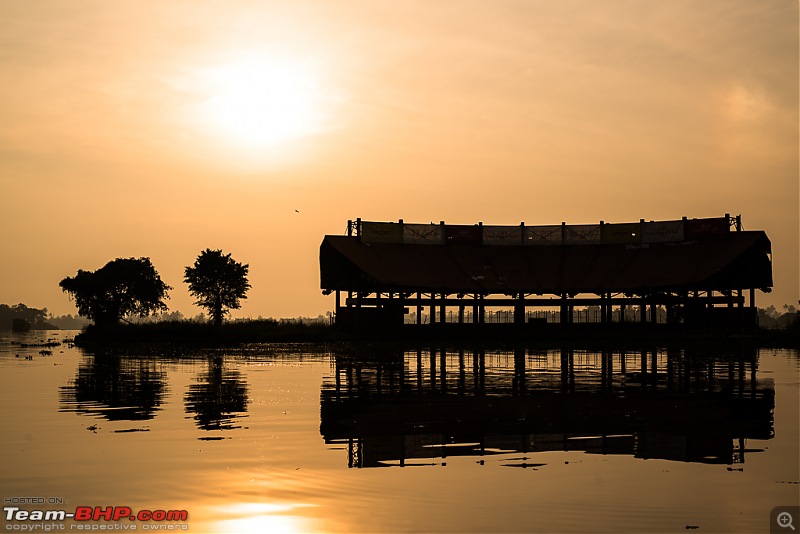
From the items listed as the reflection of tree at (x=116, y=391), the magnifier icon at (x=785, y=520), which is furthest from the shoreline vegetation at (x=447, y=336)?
the magnifier icon at (x=785, y=520)

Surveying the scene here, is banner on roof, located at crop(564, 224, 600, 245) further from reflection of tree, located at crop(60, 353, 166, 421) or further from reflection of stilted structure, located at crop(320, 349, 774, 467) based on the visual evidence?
reflection of tree, located at crop(60, 353, 166, 421)

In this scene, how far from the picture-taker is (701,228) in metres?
79.1

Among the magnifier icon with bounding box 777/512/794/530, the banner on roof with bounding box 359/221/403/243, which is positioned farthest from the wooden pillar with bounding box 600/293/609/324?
the magnifier icon with bounding box 777/512/794/530

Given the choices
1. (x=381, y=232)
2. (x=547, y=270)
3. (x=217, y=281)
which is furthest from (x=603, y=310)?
(x=217, y=281)

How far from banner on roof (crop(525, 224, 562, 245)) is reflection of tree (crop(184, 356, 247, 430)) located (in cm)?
4729

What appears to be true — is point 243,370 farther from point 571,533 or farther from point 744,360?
point 571,533

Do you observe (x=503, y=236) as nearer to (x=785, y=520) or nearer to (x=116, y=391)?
(x=116, y=391)

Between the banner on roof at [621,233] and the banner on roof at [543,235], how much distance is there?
397cm

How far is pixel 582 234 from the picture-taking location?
83.8m

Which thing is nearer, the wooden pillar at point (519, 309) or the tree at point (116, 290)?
the wooden pillar at point (519, 309)

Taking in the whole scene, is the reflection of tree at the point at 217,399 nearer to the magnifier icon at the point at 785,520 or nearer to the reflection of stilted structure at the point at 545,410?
the reflection of stilted structure at the point at 545,410

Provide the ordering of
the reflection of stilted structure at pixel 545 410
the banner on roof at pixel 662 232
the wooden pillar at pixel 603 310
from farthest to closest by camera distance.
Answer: the banner on roof at pixel 662 232 < the wooden pillar at pixel 603 310 < the reflection of stilted structure at pixel 545 410

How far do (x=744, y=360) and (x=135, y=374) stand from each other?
3075 cm

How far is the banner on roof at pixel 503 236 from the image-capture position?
8444 centimetres
